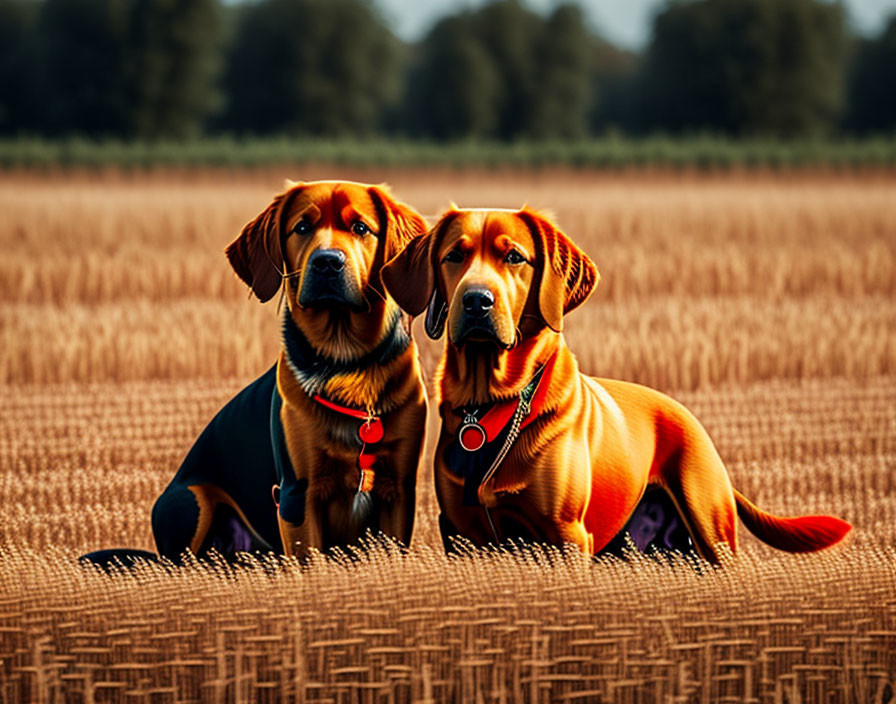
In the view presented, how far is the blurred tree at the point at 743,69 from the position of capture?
191 feet

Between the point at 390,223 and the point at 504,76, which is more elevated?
the point at 504,76

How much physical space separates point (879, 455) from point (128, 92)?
164ft

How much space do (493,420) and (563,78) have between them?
6164 centimetres

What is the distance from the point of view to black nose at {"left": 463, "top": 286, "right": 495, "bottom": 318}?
445cm

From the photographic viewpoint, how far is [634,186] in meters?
28.8

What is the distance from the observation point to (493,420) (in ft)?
15.6

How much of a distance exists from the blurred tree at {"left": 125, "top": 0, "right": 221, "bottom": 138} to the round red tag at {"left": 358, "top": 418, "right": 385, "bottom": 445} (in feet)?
166

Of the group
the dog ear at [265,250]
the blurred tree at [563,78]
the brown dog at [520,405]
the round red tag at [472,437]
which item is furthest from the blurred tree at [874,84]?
the round red tag at [472,437]

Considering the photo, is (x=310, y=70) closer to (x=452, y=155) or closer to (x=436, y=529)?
(x=452, y=155)

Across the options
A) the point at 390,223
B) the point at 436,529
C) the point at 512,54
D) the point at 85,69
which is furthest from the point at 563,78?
the point at 390,223

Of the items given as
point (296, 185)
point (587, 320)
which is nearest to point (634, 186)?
point (587, 320)

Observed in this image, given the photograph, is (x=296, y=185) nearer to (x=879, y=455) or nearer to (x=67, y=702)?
(x=67, y=702)

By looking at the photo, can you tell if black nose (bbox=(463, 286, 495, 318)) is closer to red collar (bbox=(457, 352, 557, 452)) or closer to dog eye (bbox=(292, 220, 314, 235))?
red collar (bbox=(457, 352, 557, 452))

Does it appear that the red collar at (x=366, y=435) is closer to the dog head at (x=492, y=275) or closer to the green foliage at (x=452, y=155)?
the dog head at (x=492, y=275)
